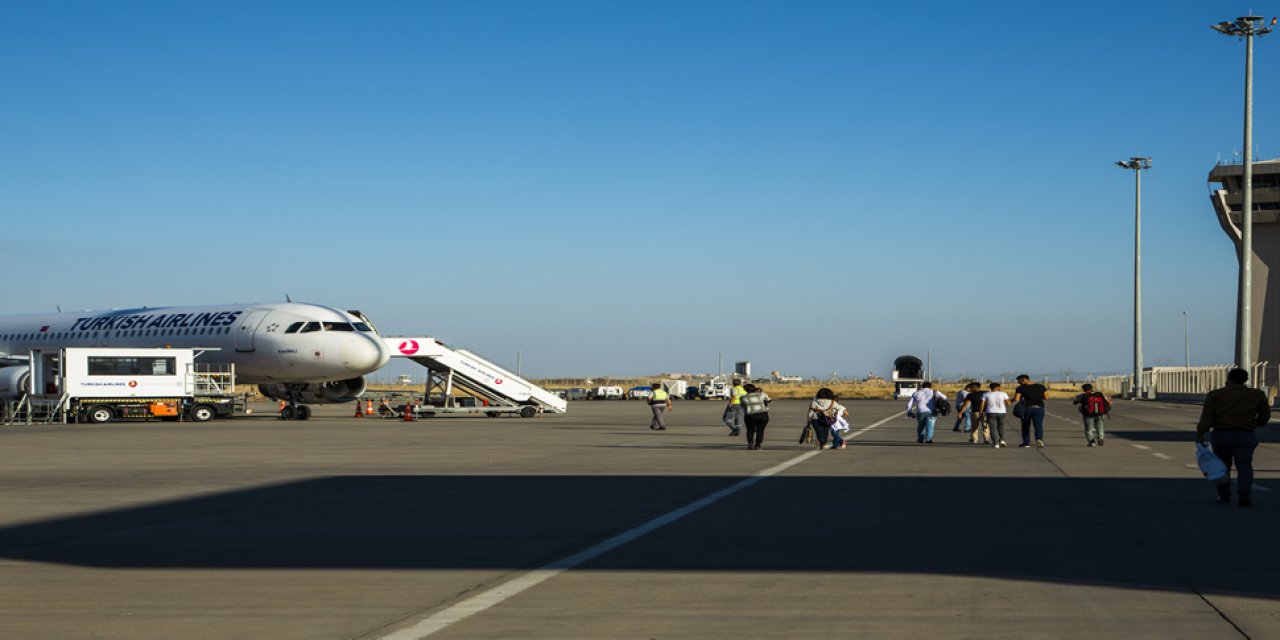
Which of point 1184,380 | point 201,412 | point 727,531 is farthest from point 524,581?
point 1184,380

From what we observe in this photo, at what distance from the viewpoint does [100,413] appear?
49.7 m

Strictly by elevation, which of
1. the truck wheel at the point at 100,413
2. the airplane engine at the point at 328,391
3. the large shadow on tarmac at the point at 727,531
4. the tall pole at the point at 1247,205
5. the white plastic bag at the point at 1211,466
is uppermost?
the tall pole at the point at 1247,205

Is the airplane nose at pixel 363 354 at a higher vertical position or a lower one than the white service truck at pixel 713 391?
higher

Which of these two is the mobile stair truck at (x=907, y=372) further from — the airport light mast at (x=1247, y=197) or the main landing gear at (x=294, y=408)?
the main landing gear at (x=294, y=408)

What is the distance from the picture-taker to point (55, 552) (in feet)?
40.1

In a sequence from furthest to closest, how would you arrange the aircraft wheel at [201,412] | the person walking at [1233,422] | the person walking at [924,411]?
the aircraft wheel at [201,412]
the person walking at [924,411]
the person walking at [1233,422]

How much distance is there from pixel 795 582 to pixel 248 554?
463 centimetres

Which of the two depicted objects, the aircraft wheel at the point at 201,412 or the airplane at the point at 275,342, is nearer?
the airplane at the point at 275,342

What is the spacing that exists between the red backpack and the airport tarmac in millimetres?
5004

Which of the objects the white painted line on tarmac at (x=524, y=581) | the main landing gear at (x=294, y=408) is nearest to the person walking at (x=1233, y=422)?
the white painted line on tarmac at (x=524, y=581)

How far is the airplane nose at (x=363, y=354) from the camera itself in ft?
161

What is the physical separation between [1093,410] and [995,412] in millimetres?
1993

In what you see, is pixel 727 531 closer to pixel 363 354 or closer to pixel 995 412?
pixel 995 412

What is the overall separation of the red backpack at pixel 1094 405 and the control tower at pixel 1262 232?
8020cm
